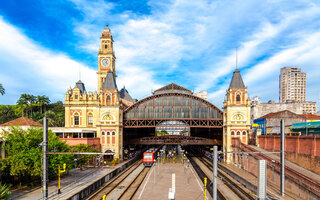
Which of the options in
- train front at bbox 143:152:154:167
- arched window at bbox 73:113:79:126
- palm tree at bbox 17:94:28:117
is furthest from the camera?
palm tree at bbox 17:94:28:117

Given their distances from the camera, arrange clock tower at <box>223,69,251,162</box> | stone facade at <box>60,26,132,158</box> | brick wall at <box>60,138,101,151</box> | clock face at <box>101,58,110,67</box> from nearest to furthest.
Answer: brick wall at <box>60,138,101,151</box>
clock tower at <box>223,69,251,162</box>
stone facade at <box>60,26,132,158</box>
clock face at <box>101,58,110,67</box>

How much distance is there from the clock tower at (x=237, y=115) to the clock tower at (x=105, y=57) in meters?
49.5

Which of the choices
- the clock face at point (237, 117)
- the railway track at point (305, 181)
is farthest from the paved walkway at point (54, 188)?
the clock face at point (237, 117)

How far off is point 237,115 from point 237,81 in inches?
368

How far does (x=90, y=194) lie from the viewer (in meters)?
31.2

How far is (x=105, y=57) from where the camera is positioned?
89.1m

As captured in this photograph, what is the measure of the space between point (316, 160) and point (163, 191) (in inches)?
905

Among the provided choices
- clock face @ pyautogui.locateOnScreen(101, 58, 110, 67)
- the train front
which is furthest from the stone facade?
clock face @ pyautogui.locateOnScreen(101, 58, 110, 67)

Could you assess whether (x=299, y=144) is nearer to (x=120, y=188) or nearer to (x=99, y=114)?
(x=120, y=188)

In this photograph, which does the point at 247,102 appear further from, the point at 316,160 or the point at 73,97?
the point at 73,97

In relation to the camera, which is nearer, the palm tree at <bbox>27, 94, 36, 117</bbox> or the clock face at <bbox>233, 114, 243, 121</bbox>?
the clock face at <bbox>233, 114, 243, 121</bbox>

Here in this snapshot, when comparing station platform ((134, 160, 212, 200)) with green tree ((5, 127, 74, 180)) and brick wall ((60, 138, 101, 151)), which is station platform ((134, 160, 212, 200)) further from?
brick wall ((60, 138, 101, 151))

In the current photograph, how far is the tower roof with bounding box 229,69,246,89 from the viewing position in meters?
60.5

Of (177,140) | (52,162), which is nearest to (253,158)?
(177,140)
